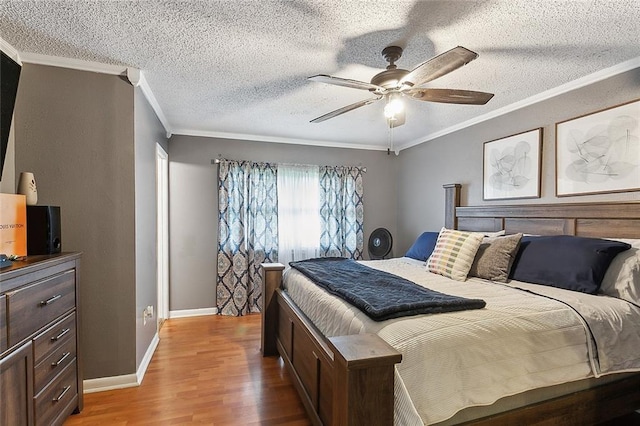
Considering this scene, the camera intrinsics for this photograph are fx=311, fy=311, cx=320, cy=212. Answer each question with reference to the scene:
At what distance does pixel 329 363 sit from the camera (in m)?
1.55

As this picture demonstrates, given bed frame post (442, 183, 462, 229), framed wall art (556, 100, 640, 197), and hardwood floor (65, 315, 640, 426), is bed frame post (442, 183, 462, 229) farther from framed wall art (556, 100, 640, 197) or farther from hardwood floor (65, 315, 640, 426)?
hardwood floor (65, 315, 640, 426)

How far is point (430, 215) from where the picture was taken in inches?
163

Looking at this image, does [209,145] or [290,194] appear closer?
[209,145]

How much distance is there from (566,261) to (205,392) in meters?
2.67

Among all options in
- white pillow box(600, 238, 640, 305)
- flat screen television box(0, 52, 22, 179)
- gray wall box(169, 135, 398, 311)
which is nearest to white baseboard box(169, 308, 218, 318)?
gray wall box(169, 135, 398, 311)

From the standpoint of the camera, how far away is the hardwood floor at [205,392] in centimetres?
194

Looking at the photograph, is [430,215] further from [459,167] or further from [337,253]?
[337,253]

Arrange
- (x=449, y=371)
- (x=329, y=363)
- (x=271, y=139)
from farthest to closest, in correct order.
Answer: (x=271, y=139) → (x=329, y=363) → (x=449, y=371)

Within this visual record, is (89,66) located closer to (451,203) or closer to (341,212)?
(341,212)

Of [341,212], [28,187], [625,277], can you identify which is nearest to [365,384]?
[625,277]

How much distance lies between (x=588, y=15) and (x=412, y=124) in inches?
81.7

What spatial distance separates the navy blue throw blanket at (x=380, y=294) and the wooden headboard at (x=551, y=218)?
1430 millimetres

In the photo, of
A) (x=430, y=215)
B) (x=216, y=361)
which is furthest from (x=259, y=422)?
(x=430, y=215)

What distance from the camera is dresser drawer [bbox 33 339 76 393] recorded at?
5.21 ft
